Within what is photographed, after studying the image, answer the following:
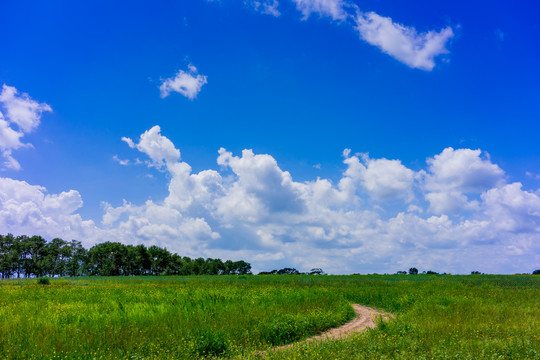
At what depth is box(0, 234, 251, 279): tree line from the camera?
106m

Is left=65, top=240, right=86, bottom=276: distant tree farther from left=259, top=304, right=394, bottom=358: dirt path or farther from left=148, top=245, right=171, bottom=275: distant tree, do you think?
left=259, top=304, right=394, bottom=358: dirt path

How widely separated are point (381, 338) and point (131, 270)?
112 meters

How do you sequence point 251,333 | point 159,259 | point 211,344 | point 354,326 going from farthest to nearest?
point 159,259
point 354,326
point 251,333
point 211,344

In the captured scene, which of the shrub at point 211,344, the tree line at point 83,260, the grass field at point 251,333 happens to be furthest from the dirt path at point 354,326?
the tree line at point 83,260

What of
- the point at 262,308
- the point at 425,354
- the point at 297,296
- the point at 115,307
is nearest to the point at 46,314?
the point at 115,307

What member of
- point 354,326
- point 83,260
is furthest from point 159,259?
point 354,326

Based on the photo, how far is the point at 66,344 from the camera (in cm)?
1041

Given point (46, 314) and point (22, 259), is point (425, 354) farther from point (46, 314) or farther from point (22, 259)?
point (22, 259)

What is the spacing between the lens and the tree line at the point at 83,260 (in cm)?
10569

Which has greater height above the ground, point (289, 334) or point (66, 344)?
point (66, 344)

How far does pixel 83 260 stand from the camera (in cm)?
11362

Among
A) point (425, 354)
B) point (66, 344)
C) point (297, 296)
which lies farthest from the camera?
point (297, 296)

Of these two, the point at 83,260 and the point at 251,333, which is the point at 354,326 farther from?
the point at 83,260

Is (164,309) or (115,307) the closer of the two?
(164,309)
